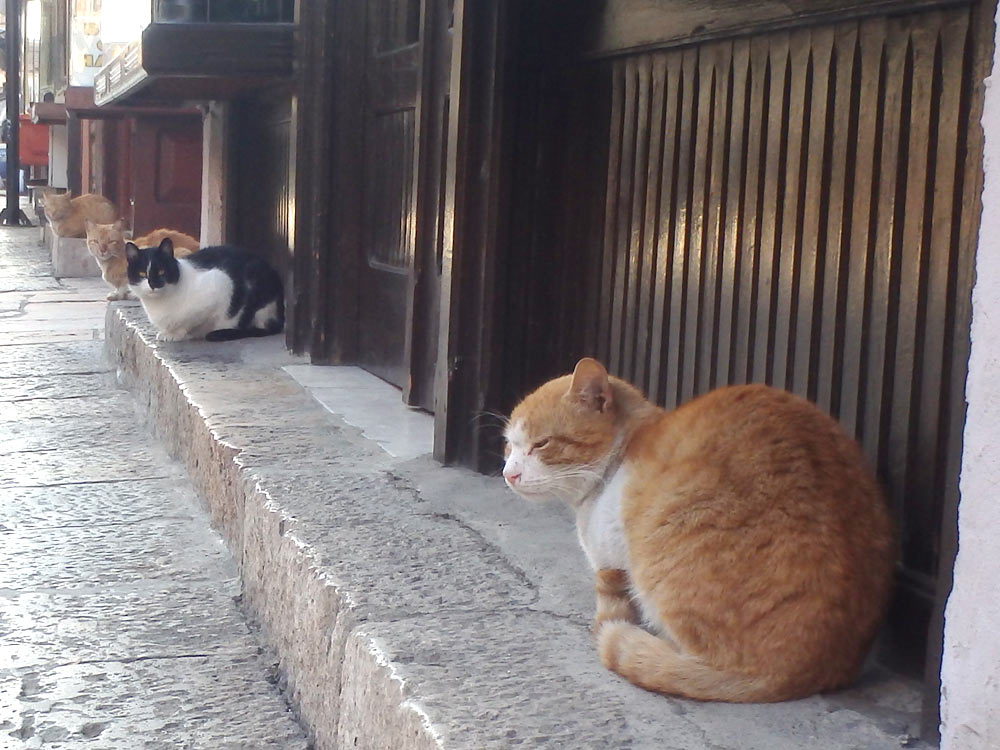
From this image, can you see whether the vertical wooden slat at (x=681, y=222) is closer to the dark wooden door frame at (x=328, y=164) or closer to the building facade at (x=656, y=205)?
the building facade at (x=656, y=205)

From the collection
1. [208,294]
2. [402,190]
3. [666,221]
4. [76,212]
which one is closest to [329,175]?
[402,190]

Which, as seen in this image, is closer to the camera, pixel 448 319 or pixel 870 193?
pixel 870 193

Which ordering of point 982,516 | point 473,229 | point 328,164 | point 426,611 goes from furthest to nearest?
1. point 328,164
2. point 473,229
3. point 426,611
4. point 982,516

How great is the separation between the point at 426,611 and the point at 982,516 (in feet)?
3.57

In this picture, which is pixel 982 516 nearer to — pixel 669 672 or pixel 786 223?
pixel 669 672

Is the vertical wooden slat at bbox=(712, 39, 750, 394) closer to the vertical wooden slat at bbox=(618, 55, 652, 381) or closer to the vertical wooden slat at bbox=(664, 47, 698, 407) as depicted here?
the vertical wooden slat at bbox=(664, 47, 698, 407)

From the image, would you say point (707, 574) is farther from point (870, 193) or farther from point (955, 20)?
point (955, 20)

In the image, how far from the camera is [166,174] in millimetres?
10422

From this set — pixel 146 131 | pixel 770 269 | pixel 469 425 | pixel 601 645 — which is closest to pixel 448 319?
pixel 469 425

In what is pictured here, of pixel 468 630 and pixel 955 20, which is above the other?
pixel 955 20

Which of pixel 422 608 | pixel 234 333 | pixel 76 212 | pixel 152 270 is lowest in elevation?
pixel 422 608

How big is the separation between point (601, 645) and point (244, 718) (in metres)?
0.83

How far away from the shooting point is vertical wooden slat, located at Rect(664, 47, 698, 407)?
2877mm

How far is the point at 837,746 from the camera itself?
1.73 meters
